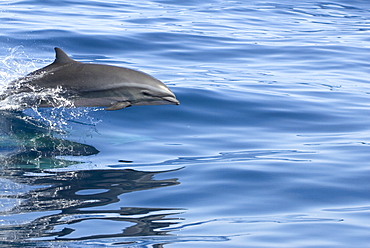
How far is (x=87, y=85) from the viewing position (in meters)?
7.90

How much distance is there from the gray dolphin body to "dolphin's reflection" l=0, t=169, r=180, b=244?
1266mm

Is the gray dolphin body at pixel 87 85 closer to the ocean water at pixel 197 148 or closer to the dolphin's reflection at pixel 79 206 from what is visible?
the ocean water at pixel 197 148

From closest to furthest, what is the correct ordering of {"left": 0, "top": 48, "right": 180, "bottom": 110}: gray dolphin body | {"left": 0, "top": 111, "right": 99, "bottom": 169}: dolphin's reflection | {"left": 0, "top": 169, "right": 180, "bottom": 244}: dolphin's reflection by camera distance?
{"left": 0, "top": 169, "right": 180, "bottom": 244}: dolphin's reflection
{"left": 0, "top": 111, "right": 99, "bottom": 169}: dolphin's reflection
{"left": 0, "top": 48, "right": 180, "bottom": 110}: gray dolphin body

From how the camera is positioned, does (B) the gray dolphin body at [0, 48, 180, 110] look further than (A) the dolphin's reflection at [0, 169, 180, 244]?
→ Yes

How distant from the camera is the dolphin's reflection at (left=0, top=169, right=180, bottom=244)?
5.30 m

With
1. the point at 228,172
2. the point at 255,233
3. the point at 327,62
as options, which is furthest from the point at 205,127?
the point at 327,62

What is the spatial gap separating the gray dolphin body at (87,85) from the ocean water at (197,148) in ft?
1.74

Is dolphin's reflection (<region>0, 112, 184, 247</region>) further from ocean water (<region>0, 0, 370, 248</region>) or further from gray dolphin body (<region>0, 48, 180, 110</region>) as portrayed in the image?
gray dolphin body (<region>0, 48, 180, 110</region>)

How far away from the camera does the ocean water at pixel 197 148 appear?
5508 mm

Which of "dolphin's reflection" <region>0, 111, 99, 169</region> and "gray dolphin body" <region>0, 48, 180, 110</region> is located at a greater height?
"gray dolphin body" <region>0, 48, 180, 110</region>

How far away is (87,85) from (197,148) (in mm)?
1506

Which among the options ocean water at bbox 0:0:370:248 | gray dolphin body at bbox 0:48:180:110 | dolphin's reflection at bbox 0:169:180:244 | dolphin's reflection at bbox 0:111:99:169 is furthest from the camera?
gray dolphin body at bbox 0:48:180:110

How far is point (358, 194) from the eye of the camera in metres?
6.52

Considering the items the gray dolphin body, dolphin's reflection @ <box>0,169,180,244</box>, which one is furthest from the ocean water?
the gray dolphin body
